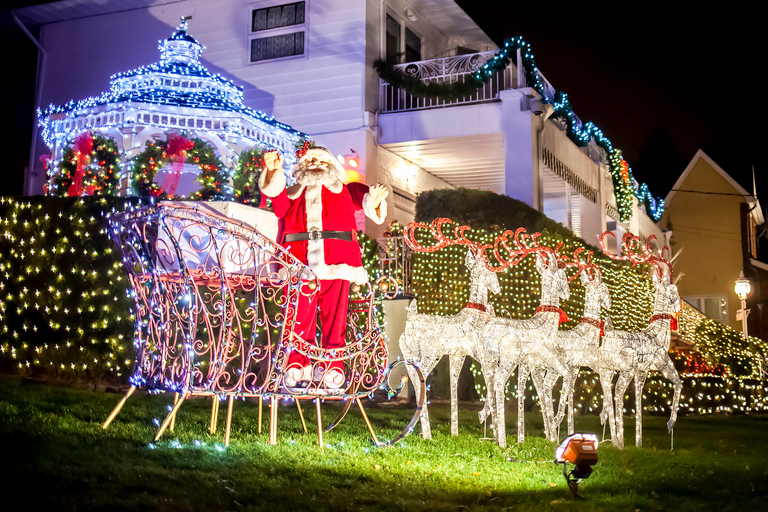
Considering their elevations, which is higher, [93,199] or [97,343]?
[93,199]

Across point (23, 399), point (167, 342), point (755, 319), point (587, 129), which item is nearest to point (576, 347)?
point (167, 342)

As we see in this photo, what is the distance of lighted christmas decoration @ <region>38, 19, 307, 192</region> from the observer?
38.1 ft

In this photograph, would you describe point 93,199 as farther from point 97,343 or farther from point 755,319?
point 755,319

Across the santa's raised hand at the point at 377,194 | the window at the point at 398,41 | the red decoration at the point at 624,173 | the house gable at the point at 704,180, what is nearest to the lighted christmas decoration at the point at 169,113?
the window at the point at 398,41

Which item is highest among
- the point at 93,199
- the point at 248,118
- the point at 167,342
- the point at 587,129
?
the point at 587,129

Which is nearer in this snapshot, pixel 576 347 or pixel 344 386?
pixel 344 386

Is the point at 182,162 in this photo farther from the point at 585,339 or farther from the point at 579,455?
the point at 579,455

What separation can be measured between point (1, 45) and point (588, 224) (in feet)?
50.9

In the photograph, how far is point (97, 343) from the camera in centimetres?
845

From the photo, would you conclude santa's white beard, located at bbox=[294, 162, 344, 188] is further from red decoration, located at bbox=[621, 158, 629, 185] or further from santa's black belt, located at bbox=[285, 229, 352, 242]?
red decoration, located at bbox=[621, 158, 629, 185]

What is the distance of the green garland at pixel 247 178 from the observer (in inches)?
435

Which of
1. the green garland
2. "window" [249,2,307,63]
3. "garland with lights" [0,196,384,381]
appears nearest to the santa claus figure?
"garland with lights" [0,196,384,381]

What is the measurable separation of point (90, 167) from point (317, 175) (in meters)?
6.25

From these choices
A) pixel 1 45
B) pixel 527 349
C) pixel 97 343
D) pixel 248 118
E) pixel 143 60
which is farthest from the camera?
pixel 1 45
